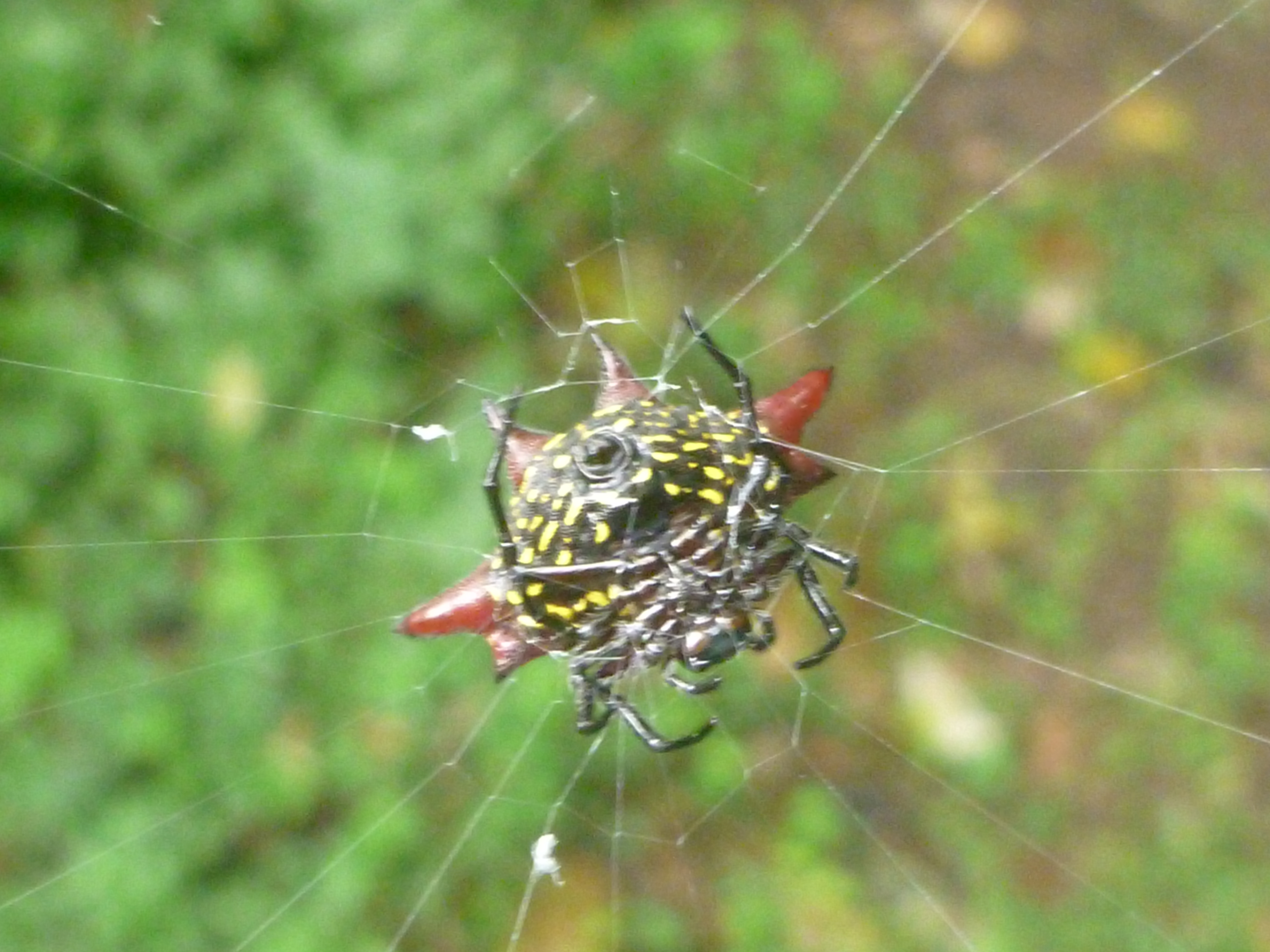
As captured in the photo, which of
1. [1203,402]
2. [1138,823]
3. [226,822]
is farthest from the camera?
[1203,402]

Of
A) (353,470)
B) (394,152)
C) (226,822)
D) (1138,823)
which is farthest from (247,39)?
(1138,823)

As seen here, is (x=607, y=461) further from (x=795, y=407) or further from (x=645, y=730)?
(x=645, y=730)

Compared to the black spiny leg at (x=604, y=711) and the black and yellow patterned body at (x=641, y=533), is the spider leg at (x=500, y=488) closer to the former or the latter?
the black and yellow patterned body at (x=641, y=533)

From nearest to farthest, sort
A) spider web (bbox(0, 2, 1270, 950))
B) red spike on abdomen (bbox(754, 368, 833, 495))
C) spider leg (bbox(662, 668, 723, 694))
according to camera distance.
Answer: red spike on abdomen (bbox(754, 368, 833, 495)), spider leg (bbox(662, 668, 723, 694)), spider web (bbox(0, 2, 1270, 950))

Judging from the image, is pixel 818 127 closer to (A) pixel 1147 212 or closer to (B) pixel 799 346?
(B) pixel 799 346

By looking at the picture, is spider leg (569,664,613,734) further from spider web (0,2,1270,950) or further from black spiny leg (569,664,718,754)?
spider web (0,2,1270,950)

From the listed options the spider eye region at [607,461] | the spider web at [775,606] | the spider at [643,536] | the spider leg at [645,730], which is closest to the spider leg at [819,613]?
the spider at [643,536]

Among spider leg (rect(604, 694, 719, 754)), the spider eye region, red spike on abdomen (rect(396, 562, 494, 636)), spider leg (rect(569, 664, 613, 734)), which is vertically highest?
the spider eye region

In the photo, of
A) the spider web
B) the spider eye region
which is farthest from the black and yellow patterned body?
the spider web
